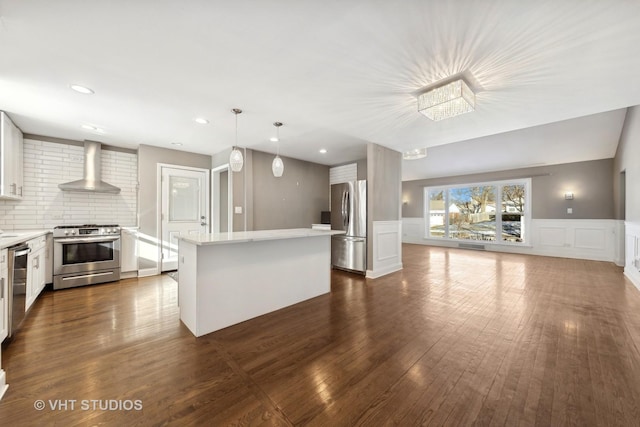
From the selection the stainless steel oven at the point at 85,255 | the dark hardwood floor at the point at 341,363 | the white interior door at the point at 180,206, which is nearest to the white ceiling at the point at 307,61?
the white interior door at the point at 180,206

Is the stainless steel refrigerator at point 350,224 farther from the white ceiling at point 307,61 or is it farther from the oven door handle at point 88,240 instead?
the oven door handle at point 88,240

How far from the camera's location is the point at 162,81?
2377 mm

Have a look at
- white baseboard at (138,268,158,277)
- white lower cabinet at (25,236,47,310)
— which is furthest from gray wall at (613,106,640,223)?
white lower cabinet at (25,236,47,310)

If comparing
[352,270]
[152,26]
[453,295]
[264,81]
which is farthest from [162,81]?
[453,295]

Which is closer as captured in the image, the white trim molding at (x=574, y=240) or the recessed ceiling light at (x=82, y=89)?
the recessed ceiling light at (x=82, y=89)

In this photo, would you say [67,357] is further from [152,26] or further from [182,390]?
[152,26]

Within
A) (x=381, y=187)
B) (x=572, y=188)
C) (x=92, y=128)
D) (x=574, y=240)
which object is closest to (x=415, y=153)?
(x=381, y=187)

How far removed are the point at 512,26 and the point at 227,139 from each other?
3.89 metres

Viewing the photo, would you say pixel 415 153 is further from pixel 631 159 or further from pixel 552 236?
pixel 552 236

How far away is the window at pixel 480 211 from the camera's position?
7320 mm

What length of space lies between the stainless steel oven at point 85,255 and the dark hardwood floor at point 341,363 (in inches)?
18.9

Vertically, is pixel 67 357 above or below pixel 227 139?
below

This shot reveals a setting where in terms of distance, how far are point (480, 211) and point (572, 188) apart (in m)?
2.21

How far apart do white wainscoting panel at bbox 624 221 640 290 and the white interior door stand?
758 cm
